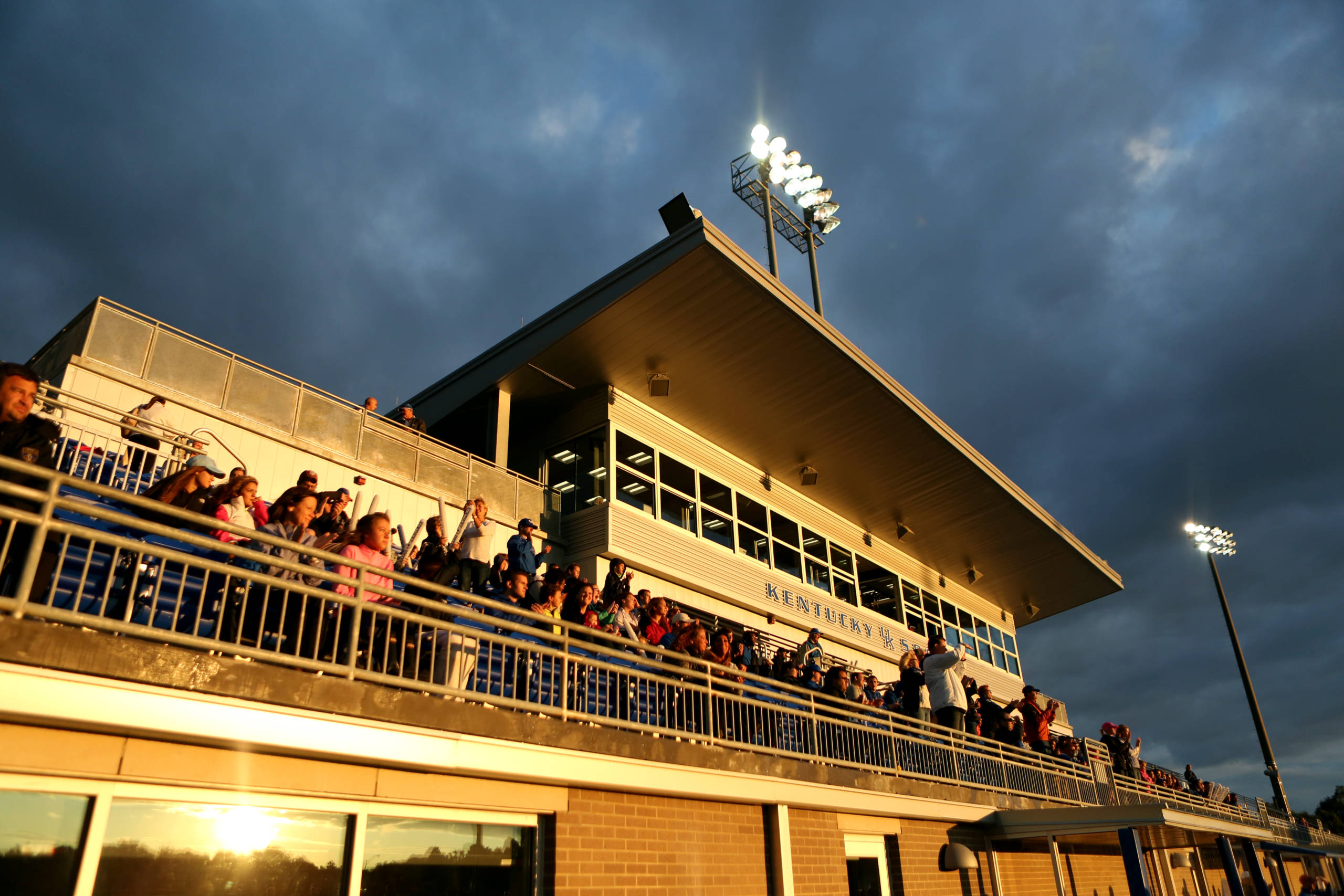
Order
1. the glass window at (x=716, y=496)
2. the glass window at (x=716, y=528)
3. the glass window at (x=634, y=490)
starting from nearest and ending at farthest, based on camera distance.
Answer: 1. the glass window at (x=634, y=490)
2. the glass window at (x=716, y=528)
3. the glass window at (x=716, y=496)

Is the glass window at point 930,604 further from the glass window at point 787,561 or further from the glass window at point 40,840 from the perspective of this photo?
the glass window at point 40,840

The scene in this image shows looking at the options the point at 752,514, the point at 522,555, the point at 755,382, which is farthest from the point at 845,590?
the point at 522,555

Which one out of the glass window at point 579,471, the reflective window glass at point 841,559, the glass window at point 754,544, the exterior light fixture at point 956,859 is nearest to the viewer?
the exterior light fixture at point 956,859

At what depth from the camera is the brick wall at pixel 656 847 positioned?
6.98m

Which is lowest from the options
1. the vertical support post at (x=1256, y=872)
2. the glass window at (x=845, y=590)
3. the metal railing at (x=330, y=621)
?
the vertical support post at (x=1256, y=872)

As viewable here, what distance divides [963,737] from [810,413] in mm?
7926

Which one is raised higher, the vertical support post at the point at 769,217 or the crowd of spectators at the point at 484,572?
the vertical support post at the point at 769,217

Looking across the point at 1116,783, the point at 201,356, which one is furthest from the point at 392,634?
the point at 1116,783

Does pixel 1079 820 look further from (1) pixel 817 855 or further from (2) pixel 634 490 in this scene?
(2) pixel 634 490

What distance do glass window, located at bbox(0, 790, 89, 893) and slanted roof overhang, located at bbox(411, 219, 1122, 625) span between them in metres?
11.4

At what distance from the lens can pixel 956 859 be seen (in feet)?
39.1

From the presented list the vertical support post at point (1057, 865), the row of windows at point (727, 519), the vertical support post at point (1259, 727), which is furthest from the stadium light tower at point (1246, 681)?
the vertical support post at point (1057, 865)

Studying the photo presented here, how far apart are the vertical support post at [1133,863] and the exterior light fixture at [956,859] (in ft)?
7.24

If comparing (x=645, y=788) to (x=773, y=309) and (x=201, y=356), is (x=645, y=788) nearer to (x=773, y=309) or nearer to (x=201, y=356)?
(x=201, y=356)
